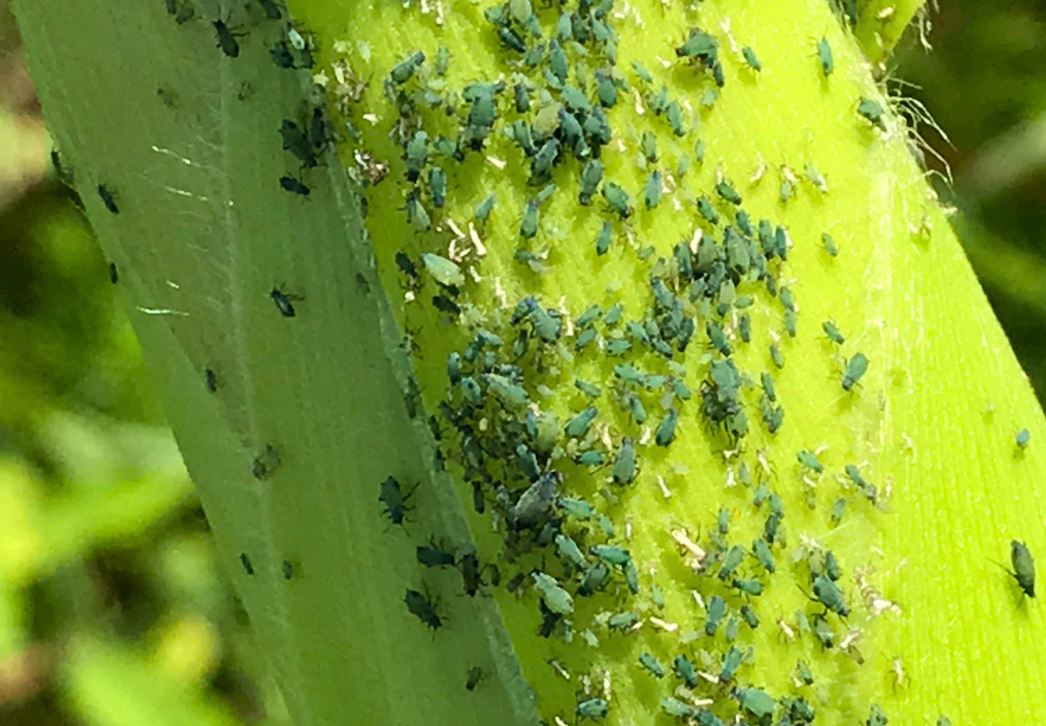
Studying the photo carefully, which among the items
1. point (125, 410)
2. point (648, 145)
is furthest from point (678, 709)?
point (125, 410)

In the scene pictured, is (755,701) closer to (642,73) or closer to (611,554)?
(611,554)

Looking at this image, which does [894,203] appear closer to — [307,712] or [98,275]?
[307,712]

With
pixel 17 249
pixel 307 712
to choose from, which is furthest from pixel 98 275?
pixel 307 712

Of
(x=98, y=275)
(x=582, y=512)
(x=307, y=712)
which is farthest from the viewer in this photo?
(x=98, y=275)

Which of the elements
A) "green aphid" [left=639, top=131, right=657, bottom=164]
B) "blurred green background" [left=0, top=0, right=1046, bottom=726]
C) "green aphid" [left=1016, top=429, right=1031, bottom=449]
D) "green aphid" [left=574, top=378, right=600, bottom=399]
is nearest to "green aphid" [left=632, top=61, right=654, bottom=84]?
"green aphid" [left=639, top=131, right=657, bottom=164]

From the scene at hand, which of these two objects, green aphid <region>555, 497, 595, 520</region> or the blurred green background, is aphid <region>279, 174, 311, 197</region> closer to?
green aphid <region>555, 497, 595, 520</region>

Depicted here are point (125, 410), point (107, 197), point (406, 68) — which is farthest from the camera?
point (125, 410)
